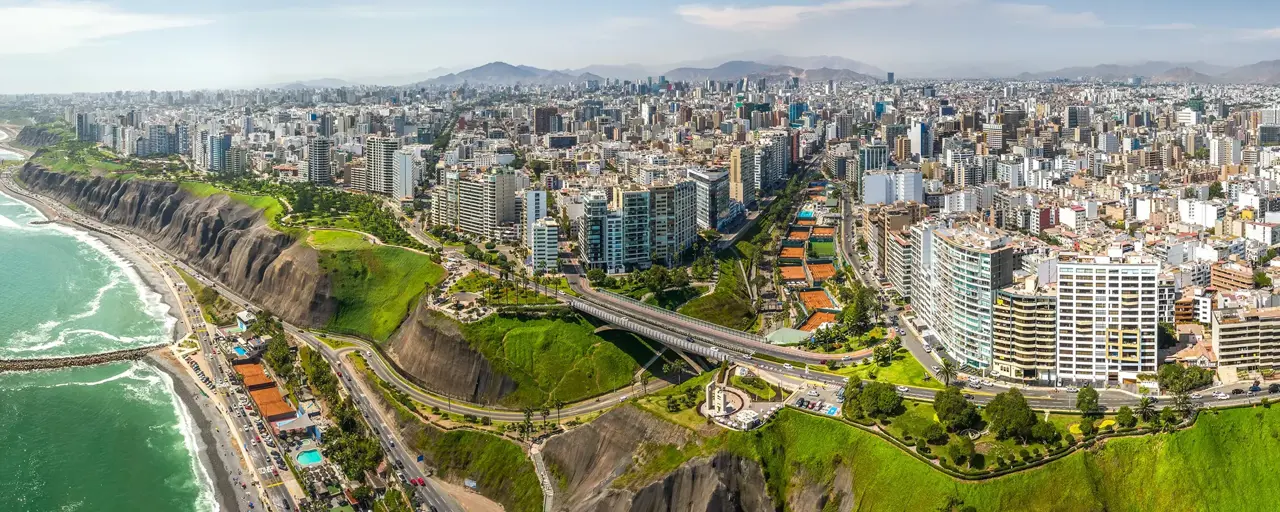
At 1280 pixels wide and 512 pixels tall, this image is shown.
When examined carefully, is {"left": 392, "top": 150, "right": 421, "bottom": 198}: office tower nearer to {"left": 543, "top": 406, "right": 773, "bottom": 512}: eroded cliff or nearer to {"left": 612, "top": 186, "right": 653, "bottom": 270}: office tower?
{"left": 612, "top": 186, "right": 653, "bottom": 270}: office tower

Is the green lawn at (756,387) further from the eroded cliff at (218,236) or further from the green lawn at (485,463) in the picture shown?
the eroded cliff at (218,236)

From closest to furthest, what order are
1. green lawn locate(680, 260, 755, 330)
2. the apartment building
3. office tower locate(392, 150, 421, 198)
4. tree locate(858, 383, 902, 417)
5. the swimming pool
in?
tree locate(858, 383, 902, 417)
the apartment building
the swimming pool
green lawn locate(680, 260, 755, 330)
office tower locate(392, 150, 421, 198)

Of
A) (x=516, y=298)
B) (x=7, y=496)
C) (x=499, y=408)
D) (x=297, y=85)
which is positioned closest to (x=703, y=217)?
(x=516, y=298)

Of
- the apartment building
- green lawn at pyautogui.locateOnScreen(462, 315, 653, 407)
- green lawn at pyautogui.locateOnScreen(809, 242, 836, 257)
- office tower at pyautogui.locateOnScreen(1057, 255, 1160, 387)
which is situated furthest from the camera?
green lawn at pyautogui.locateOnScreen(809, 242, 836, 257)

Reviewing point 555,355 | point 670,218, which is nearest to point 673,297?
point 670,218

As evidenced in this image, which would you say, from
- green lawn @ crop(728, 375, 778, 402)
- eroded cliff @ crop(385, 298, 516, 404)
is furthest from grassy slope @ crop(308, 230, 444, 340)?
green lawn @ crop(728, 375, 778, 402)

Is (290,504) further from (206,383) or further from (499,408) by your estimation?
(206,383)

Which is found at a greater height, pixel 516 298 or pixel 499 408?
pixel 516 298
